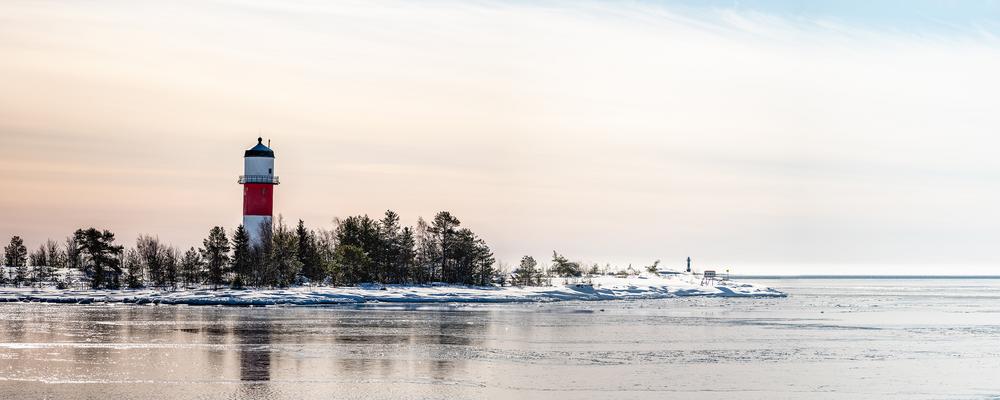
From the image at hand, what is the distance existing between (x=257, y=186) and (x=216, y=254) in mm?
9068

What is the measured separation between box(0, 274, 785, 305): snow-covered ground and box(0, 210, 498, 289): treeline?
3.85 m

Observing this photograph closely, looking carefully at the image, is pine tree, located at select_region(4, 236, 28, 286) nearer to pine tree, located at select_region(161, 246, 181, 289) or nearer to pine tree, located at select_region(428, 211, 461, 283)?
pine tree, located at select_region(161, 246, 181, 289)

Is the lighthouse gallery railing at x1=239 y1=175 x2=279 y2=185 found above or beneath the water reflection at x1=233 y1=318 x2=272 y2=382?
above

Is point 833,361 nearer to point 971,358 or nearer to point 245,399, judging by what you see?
point 971,358

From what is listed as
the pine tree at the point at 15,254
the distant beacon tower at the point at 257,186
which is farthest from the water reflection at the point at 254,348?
the pine tree at the point at 15,254

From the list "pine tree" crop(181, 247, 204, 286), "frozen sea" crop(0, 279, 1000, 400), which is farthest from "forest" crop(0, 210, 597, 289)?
"frozen sea" crop(0, 279, 1000, 400)

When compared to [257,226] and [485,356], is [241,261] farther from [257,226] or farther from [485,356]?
[485,356]

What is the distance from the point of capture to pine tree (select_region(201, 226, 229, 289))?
322 ft

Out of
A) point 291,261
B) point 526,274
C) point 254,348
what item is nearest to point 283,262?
point 291,261

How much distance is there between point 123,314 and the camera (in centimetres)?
6488

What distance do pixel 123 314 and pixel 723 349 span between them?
119 feet

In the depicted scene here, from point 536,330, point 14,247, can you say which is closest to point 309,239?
point 14,247

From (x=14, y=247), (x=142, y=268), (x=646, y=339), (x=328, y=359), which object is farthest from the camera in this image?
(x=14, y=247)

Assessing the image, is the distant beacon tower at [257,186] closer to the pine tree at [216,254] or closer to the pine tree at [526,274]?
the pine tree at [216,254]
